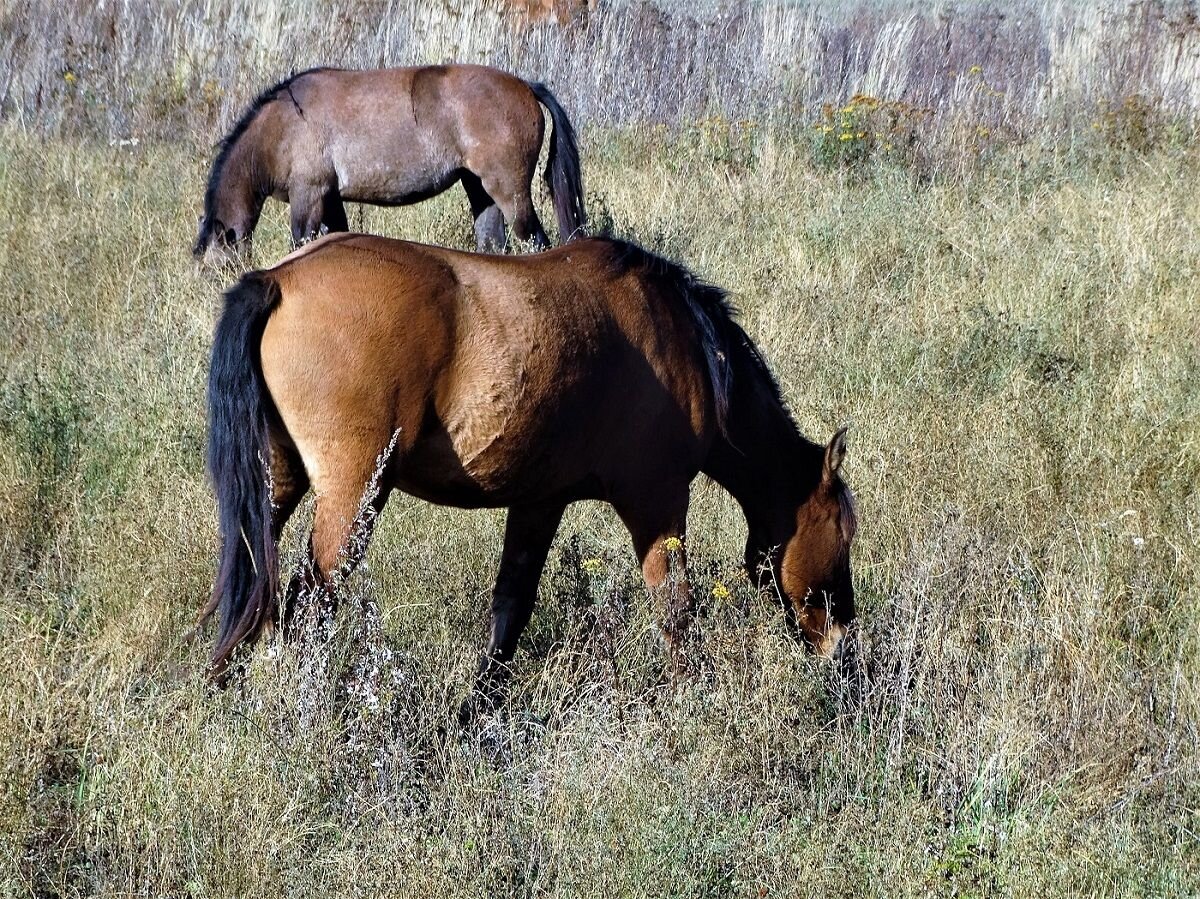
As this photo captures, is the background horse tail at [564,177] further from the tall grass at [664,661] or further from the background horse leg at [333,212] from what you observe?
the background horse leg at [333,212]

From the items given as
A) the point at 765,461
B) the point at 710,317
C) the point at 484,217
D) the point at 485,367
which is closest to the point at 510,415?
the point at 485,367

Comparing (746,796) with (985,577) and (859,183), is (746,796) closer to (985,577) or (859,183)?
(985,577)

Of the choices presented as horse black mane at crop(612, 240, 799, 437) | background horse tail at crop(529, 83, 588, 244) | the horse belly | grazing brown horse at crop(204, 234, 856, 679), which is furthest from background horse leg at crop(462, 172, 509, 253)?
grazing brown horse at crop(204, 234, 856, 679)

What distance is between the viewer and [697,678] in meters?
4.00

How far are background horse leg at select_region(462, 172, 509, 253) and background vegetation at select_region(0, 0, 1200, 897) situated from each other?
0.25 meters

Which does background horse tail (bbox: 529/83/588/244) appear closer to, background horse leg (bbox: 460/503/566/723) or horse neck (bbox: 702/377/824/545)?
horse neck (bbox: 702/377/824/545)

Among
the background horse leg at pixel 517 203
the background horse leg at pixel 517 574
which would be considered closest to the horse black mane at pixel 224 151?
the background horse leg at pixel 517 203

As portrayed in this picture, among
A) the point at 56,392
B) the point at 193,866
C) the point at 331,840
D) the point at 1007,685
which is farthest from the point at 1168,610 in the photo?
the point at 56,392

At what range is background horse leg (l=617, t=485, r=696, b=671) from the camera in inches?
164

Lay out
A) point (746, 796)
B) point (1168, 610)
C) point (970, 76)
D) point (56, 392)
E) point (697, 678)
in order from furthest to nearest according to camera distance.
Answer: point (970, 76) → point (56, 392) → point (1168, 610) → point (697, 678) → point (746, 796)

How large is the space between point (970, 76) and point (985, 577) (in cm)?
915

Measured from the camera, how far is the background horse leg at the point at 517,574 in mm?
4492

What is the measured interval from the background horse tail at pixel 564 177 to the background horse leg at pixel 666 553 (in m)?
4.61

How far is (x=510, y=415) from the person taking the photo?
3.87 m
